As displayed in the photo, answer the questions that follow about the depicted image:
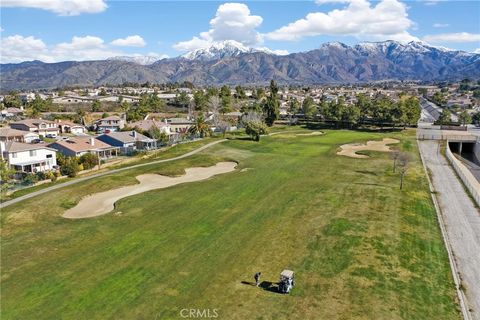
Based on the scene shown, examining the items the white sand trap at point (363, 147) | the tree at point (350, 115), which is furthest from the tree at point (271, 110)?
the white sand trap at point (363, 147)

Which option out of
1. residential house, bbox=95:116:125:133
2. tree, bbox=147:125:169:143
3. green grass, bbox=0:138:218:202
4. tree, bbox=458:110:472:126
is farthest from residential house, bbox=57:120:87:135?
tree, bbox=458:110:472:126

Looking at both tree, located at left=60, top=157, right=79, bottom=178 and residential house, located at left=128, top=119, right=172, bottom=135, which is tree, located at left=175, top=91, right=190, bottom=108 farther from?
tree, located at left=60, top=157, right=79, bottom=178

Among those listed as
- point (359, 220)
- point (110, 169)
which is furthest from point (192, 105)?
point (359, 220)

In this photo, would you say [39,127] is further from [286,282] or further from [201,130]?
[286,282]

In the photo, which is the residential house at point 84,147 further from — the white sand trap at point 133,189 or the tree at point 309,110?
the tree at point 309,110

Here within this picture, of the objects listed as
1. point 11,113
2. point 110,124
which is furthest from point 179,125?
point 11,113
